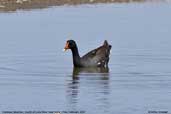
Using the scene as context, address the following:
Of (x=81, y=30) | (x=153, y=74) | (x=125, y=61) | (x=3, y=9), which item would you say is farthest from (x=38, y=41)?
(x=3, y=9)

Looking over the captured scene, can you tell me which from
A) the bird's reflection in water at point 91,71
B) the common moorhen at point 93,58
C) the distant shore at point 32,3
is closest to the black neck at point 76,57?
the common moorhen at point 93,58

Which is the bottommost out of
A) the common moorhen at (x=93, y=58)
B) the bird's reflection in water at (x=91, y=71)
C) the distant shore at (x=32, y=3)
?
the distant shore at (x=32, y=3)

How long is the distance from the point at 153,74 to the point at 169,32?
720cm

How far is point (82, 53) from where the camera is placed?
78.0 feet

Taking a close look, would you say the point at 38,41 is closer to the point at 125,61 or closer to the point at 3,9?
the point at 125,61

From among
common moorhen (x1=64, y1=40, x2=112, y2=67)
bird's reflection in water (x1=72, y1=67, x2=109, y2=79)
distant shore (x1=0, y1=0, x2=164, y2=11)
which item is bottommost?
distant shore (x1=0, y1=0, x2=164, y2=11)

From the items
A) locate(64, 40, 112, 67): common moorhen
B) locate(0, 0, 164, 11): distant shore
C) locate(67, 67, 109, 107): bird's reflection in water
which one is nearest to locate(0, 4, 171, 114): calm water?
locate(67, 67, 109, 107): bird's reflection in water

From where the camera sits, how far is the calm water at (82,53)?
16.9 m

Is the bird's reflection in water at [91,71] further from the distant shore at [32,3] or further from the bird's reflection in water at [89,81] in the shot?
the distant shore at [32,3]

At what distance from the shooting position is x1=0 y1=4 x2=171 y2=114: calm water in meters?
16.9

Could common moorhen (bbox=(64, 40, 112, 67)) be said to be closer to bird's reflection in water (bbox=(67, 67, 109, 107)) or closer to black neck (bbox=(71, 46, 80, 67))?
black neck (bbox=(71, 46, 80, 67))

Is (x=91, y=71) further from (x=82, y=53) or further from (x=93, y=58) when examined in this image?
(x=82, y=53)

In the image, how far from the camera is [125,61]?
2198 cm

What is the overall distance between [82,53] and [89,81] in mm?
4368
